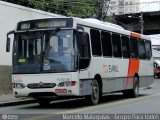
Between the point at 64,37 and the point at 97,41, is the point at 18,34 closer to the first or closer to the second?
the point at 64,37

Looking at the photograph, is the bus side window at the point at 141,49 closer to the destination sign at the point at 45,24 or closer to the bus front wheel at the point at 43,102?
the bus front wheel at the point at 43,102

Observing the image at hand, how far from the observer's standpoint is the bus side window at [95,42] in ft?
61.8

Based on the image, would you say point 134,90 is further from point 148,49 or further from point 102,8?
point 102,8

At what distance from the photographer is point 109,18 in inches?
2302

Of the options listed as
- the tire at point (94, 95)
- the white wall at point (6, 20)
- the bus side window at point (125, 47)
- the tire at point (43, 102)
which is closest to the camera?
the tire at point (94, 95)

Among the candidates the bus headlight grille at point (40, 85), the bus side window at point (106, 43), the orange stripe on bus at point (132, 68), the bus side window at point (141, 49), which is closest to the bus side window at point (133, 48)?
the orange stripe on bus at point (132, 68)

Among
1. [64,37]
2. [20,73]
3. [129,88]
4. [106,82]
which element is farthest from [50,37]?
[129,88]

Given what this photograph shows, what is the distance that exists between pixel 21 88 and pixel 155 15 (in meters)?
46.6

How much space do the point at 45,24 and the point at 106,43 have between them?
3.38m

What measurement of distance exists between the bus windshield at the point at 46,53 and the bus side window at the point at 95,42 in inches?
66.9

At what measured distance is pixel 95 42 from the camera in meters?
19.0

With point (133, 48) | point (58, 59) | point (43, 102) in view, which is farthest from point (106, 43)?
point (133, 48)

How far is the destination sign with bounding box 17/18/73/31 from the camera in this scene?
17.5m

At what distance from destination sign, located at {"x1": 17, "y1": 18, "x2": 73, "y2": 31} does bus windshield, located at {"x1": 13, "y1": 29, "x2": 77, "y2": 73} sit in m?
0.22
